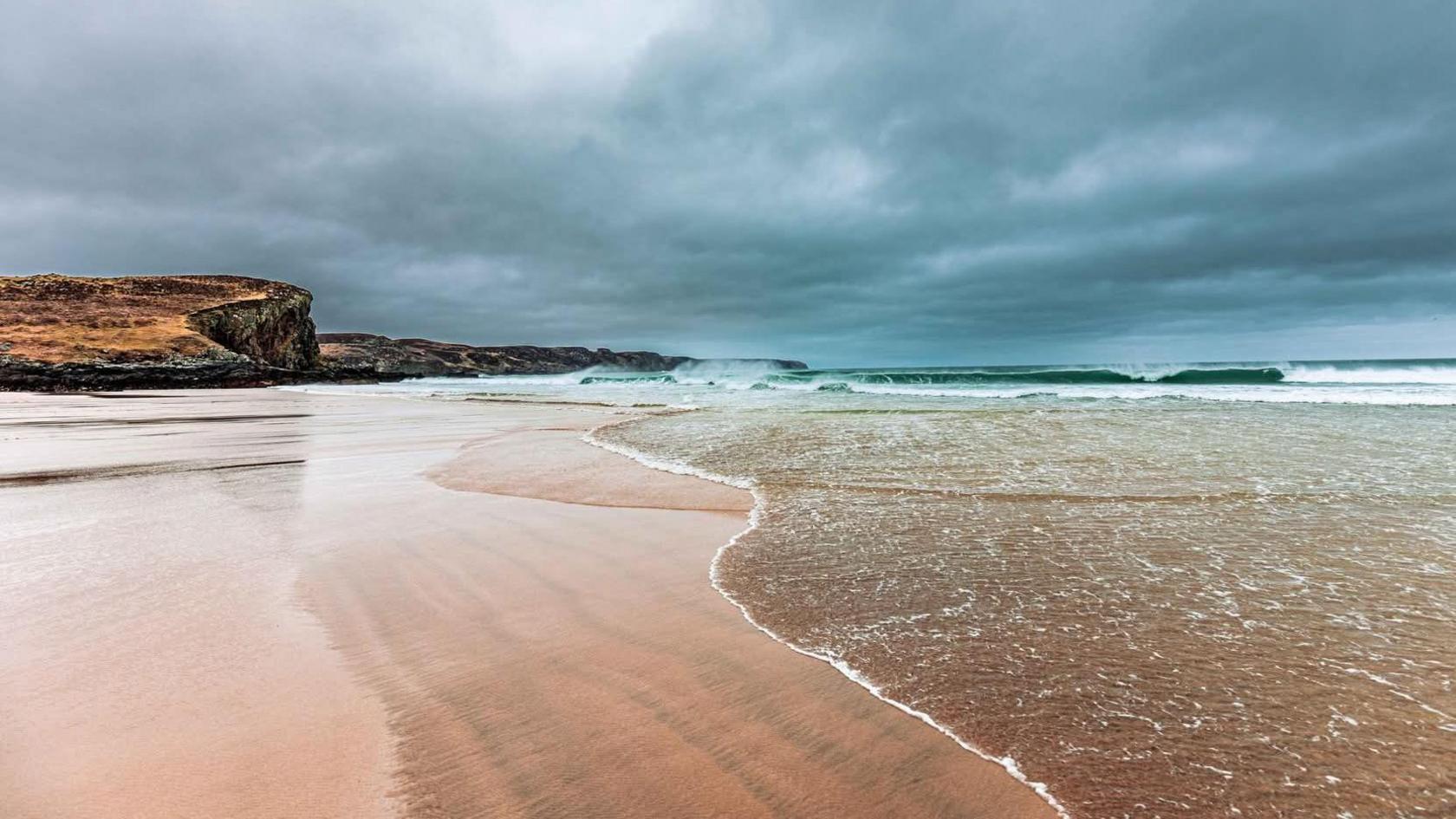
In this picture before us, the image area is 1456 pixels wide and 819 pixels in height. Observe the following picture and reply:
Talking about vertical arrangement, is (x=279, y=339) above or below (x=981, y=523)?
above

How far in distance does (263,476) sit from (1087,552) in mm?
9263

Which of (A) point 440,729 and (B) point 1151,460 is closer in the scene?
(A) point 440,729

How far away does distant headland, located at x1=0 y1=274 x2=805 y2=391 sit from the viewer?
40781 mm

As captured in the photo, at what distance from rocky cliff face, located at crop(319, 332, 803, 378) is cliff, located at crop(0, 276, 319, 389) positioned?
13.4 m

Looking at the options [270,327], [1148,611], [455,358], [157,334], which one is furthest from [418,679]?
[455,358]

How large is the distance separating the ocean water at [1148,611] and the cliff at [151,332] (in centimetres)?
5191

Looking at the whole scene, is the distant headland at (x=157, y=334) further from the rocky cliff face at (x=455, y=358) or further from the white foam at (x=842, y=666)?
the white foam at (x=842, y=666)

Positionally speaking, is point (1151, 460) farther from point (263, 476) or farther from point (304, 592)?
point (263, 476)

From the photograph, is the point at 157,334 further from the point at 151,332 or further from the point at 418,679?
the point at 418,679

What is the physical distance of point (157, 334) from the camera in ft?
165

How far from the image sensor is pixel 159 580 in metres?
3.95

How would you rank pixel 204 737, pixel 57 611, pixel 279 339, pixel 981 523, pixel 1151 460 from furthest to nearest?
pixel 279 339 < pixel 1151 460 < pixel 981 523 < pixel 57 611 < pixel 204 737

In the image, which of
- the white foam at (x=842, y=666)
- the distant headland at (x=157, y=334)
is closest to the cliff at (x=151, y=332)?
the distant headland at (x=157, y=334)

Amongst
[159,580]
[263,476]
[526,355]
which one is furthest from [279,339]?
[526,355]
